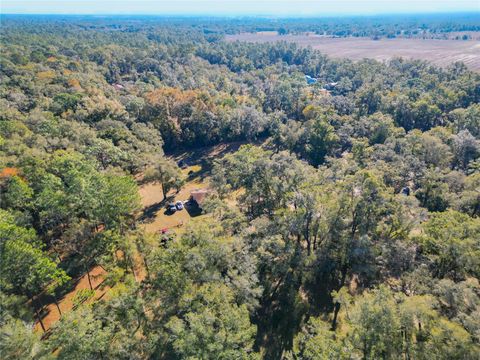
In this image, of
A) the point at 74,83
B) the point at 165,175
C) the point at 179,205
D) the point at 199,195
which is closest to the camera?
the point at 179,205

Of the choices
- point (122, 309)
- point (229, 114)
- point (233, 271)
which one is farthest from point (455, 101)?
point (122, 309)

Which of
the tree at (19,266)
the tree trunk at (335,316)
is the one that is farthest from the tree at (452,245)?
the tree at (19,266)

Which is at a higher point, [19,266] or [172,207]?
[19,266]

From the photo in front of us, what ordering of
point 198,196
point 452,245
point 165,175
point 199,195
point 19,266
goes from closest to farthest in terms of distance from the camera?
Result: 1. point 19,266
2. point 452,245
3. point 198,196
4. point 199,195
5. point 165,175

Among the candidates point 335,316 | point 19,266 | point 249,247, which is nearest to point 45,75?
point 19,266

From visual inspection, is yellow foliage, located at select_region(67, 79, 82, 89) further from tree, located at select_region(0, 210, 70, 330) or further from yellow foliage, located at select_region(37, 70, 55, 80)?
tree, located at select_region(0, 210, 70, 330)

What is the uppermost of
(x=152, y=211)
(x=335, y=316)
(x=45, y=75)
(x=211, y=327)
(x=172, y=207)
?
(x=211, y=327)

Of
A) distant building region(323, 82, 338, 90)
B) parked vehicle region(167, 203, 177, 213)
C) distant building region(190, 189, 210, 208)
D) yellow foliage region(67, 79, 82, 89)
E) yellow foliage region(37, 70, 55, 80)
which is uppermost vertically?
yellow foliage region(37, 70, 55, 80)

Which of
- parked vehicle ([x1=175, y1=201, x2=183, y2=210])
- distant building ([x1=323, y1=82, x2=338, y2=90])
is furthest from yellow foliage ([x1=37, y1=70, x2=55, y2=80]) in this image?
distant building ([x1=323, y1=82, x2=338, y2=90])

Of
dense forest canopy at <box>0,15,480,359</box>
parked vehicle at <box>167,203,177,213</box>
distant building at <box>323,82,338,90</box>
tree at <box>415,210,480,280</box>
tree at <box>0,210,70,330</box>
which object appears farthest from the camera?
distant building at <box>323,82,338,90</box>

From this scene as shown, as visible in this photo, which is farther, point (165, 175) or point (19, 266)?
point (165, 175)

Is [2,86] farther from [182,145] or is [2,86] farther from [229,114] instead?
[229,114]

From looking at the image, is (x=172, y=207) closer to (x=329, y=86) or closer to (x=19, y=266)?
(x=19, y=266)
